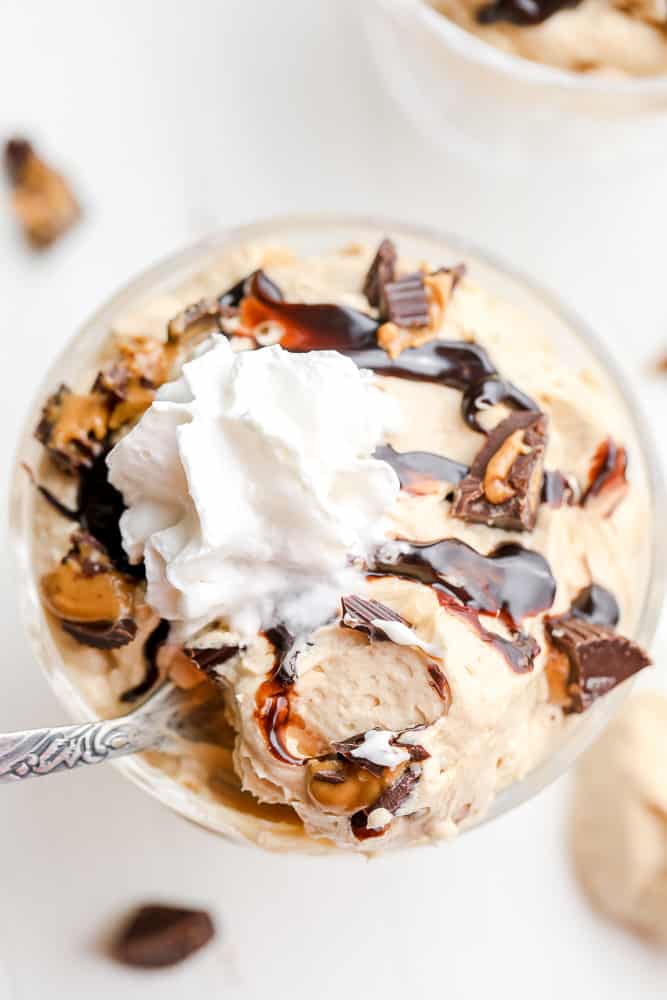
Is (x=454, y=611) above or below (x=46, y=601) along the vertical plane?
above

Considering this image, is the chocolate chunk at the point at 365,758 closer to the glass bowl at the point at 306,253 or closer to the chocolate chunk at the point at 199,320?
the glass bowl at the point at 306,253

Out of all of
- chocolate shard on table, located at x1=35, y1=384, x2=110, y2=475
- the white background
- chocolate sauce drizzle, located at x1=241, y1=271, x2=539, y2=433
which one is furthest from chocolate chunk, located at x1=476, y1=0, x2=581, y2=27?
chocolate shard on table, located at x1=35, y1=384, x2=110, y2=475

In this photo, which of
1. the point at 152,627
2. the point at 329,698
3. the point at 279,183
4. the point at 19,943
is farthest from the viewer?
Result: the point at 279,183

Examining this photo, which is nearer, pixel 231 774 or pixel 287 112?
pixel 231 774

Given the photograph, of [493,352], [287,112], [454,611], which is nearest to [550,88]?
[287,112]

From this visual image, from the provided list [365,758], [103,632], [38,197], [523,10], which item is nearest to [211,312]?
[103,632]

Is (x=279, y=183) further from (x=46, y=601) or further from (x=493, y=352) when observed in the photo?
(x=46, y=601)

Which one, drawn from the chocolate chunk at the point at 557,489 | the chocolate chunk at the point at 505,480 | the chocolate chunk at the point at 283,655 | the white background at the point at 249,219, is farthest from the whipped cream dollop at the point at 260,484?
the white background at the point at 249,219
